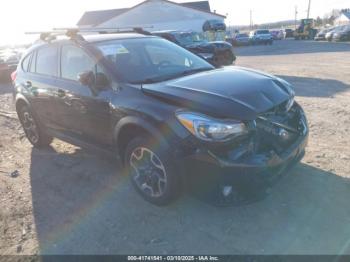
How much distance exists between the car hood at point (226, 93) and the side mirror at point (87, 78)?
679 millimetres

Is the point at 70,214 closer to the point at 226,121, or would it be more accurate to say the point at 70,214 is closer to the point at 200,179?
the point at 200,179

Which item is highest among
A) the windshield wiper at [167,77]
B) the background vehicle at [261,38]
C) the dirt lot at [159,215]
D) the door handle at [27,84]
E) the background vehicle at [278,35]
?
the windshield wiper at [167,77]

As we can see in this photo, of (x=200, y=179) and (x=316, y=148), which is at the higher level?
(x=200, y=179)

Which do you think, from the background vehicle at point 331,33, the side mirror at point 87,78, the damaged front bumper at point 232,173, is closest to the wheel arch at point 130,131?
the damaged front bumper at point 232,173

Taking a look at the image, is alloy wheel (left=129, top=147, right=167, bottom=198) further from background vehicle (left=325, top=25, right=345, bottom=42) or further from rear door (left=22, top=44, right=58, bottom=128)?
background vehicle (left=325, top=25, right=345, bottom=42)

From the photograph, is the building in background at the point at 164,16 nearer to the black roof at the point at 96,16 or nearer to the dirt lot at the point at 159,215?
the black roof at the point at 96,16

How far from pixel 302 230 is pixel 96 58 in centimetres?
285

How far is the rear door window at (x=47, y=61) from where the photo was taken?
4770mm

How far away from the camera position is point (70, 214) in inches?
148

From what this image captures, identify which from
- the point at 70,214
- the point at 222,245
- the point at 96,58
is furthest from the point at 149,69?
the point at 222,245

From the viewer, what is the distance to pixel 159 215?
3586 millimetres

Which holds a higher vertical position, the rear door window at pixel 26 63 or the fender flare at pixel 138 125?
the rear door window at pixel 26 63

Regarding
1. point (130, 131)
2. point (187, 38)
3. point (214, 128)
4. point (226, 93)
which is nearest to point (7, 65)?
point (187, 38)

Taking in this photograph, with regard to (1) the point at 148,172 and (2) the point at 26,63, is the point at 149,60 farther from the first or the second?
(2) the point at 26,63
